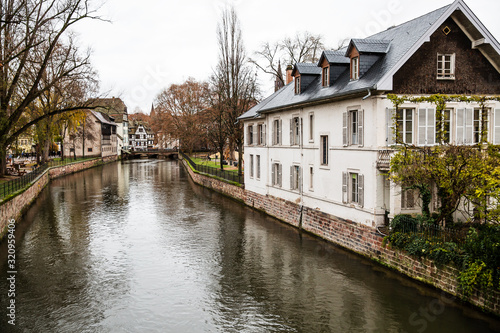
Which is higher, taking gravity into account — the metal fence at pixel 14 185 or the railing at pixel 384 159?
the railing at pixel 384 159

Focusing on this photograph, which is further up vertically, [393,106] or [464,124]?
[393,106]

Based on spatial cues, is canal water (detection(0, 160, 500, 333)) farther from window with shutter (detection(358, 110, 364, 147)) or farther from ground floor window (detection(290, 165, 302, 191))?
window with shutter (detection(358, 110, 364, 147))

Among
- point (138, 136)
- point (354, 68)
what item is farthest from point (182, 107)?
point (354, 68)

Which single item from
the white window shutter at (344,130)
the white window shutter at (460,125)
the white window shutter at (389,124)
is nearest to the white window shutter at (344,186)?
the white window shutter at (344,130)

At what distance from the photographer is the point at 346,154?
1908 cm

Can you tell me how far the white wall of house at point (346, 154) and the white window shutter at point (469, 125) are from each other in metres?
0.09

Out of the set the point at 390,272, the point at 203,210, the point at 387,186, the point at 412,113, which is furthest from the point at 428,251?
the point at 203,210

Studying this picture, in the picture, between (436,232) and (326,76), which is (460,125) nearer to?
(436,232)

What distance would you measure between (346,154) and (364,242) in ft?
12.8

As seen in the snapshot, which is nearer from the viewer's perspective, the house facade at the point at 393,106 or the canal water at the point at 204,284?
the canal water at the point at 204,284

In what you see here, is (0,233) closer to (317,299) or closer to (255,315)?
(255,315)

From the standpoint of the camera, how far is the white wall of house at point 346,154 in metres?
16.9

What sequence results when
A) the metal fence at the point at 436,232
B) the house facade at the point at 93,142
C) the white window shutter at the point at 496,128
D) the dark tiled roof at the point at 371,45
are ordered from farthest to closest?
1. the house facade at the point at 93,142
2. the dark tiled roof at the point at 371,45
3. the white window shutter at the point at 496,128
4. the metal fence at the point at 436,232

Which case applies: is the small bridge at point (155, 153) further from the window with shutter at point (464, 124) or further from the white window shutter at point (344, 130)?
the window with shutter at point (464, 124)
